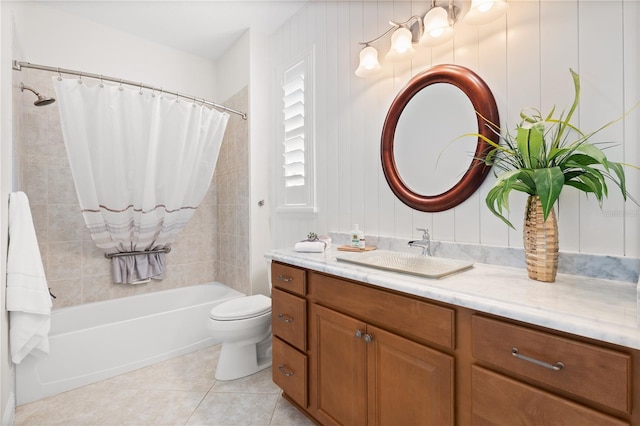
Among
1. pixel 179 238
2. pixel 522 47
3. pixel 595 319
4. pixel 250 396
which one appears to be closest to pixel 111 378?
pixel 250 396

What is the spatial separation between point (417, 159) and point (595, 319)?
1.04m

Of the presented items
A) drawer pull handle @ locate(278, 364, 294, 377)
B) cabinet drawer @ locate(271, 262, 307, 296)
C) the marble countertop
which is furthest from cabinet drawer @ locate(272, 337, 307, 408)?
the marble countertop

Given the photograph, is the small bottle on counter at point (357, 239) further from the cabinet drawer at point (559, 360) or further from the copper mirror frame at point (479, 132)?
the cabinet drawer at point (559, 360)

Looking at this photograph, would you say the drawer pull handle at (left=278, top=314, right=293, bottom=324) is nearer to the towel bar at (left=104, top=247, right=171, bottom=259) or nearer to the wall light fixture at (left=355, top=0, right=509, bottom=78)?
the wall light fixture at (left=355, top=0, right=509, bottom=78)

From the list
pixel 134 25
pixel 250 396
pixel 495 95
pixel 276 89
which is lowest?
pixel 250 396

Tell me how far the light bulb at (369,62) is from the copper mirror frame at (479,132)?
0.23 m

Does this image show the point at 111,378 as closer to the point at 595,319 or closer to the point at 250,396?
the point at 250,396

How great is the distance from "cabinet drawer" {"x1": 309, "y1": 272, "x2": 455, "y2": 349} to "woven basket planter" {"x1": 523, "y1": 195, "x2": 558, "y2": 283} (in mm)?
379

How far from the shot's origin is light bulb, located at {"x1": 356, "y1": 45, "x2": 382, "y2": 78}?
5.45ft

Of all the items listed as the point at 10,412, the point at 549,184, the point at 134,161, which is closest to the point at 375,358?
the point at 549,184

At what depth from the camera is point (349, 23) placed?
1906 mm

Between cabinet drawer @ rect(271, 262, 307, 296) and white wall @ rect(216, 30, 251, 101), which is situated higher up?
white wall @ rect(216, 30, 251, 101)

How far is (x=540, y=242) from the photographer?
1.00 meters

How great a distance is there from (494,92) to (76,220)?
3.08 meters
